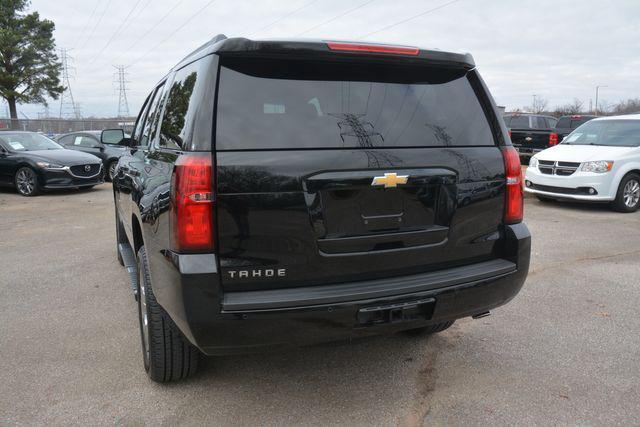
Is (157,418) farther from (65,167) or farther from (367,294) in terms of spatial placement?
(65,167)

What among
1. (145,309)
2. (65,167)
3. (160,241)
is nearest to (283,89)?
(160,241)

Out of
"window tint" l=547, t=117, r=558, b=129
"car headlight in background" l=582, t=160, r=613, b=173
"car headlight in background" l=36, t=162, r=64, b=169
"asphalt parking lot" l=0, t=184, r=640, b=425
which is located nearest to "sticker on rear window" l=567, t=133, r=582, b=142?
"car headlight in background" l=582, t=160, r=613, b=173

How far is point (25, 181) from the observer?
467 inches

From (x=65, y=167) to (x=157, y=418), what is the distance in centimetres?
1058

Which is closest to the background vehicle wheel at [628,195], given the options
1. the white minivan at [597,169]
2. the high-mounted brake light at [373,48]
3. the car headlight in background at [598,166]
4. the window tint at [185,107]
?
the white minivan at [597,169]

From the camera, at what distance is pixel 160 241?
2.53m

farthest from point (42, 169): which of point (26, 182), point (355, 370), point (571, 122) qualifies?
point (571, 122)

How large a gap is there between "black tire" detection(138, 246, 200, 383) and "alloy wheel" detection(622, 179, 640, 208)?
8.74 meters

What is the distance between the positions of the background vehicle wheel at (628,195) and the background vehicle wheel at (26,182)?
39.5 feet

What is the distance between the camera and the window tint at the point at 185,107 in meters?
2.39

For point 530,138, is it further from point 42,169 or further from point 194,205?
point 194,205

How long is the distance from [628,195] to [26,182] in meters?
12.6

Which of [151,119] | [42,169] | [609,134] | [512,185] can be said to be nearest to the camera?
[512,185]

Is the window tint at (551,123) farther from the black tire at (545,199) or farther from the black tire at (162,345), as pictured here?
the black tire at (162,345)
